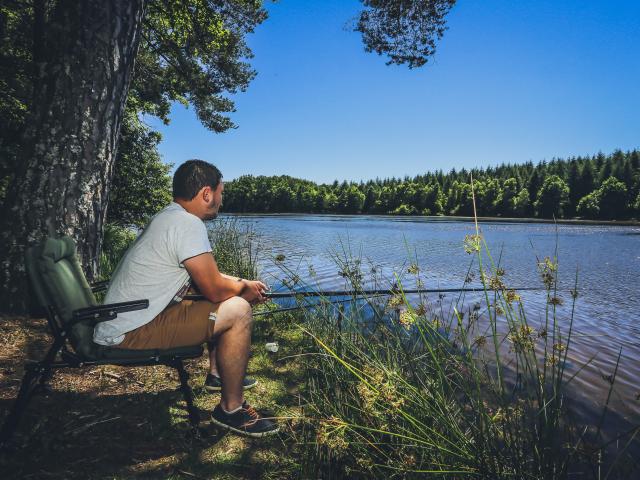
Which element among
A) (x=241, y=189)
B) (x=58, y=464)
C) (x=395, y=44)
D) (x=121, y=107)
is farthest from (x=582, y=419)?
(x=241, y=189)

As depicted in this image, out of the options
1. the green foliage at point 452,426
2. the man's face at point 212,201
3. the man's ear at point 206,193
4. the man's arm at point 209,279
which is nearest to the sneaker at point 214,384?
the green foliage at point 452,426

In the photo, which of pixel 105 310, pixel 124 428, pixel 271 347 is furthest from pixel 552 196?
pixel 105 310

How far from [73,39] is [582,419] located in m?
5.80

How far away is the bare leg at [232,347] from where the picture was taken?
8.00 ft

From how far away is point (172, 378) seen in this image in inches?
130

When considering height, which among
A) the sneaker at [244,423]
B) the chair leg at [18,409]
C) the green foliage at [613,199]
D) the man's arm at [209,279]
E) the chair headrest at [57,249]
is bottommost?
the sneaker at [244,423]

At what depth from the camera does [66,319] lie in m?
2.11

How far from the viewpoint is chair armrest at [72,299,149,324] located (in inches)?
79.0

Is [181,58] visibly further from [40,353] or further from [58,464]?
[58,464]

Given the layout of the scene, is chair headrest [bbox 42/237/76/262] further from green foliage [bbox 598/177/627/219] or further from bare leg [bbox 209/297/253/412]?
green foliage [bbox 598/177/627/219]

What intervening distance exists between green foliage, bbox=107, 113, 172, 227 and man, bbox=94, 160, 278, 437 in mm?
10032

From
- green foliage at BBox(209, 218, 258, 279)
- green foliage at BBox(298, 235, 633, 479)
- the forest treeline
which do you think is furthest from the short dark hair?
the forest treeline

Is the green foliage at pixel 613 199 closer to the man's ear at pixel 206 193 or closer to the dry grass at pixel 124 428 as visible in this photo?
the dry grass at pixel 124 428

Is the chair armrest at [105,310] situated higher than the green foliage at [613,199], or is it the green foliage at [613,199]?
the green foliage at [613,199]
